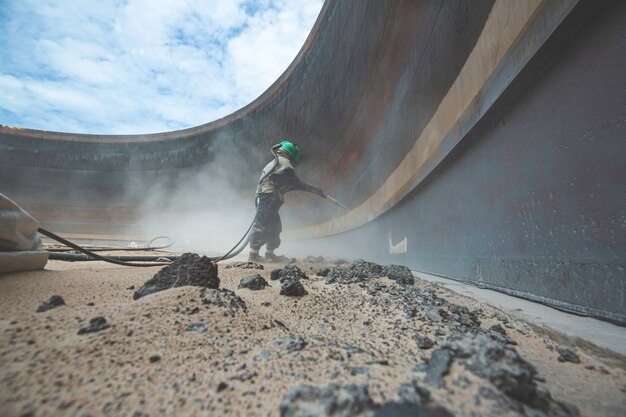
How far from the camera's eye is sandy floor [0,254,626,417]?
1.80 feet

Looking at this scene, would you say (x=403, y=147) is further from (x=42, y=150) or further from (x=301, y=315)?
(x=42, y=150)

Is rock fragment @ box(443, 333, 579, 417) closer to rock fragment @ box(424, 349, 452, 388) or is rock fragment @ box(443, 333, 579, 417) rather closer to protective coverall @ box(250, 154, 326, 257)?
rock fragment @ box(424, 349, 452, 388)

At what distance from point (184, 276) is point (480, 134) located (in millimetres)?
2025

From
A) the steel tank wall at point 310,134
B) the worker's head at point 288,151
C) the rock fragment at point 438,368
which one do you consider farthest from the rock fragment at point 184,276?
the worker's head at point 288,151

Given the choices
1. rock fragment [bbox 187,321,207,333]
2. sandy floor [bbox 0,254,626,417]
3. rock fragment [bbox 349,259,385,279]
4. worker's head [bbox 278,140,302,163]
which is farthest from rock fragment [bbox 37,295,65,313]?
worker's head [bbox 278,140,302,163]

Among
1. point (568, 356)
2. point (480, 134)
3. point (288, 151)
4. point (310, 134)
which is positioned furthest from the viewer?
point (310, 134)

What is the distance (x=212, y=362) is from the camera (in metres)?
0.69

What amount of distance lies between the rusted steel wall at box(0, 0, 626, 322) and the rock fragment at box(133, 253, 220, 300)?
5.41 feet

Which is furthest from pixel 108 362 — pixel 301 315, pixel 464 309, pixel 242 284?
pixel 464 309

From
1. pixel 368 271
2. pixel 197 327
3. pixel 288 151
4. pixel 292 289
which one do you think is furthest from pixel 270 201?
pixel 197 327

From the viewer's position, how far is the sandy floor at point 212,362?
1.80ft

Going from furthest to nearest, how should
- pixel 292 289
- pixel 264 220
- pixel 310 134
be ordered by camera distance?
1. pixel 310 134
2. pixel 264 220
3. pixel 292 289

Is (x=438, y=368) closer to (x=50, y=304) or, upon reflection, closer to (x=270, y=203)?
(x=50, y=304)

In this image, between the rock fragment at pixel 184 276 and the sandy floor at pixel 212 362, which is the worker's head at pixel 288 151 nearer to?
the rock fragment at pixel 184 276
